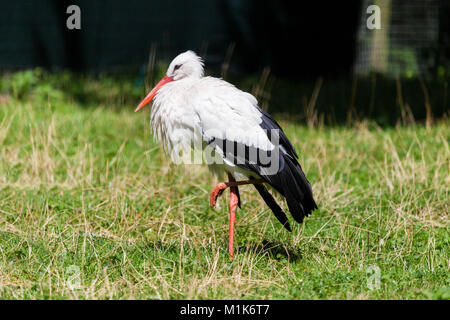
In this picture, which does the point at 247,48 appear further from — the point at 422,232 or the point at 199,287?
the point at 199,287

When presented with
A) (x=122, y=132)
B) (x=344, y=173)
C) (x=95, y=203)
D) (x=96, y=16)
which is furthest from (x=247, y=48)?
(x=95, y=203)

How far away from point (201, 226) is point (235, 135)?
2.99 ft

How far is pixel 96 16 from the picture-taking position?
961 cm

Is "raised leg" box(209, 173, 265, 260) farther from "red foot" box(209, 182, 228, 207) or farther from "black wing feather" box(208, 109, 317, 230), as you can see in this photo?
"black wing feather" box(208, 109, 317, 230)

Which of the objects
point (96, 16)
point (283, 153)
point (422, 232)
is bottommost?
point (422, 232)

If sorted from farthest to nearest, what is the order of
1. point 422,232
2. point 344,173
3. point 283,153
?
point 344,173
point 422,232
point 283,153

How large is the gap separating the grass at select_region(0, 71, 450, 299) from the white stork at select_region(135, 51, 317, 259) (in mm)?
364

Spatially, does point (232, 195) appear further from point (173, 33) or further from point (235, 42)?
point (235, 42)

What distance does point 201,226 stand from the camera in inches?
179

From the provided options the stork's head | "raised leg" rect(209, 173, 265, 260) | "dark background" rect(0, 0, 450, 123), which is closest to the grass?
"raised leg" rect(209, 173, 265, 260)

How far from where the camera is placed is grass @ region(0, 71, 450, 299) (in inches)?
137

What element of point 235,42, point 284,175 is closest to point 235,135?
point 284,175
